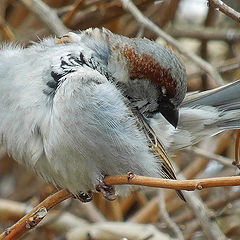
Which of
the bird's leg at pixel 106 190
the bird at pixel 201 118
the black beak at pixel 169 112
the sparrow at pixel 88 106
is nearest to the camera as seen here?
the sparrow at pixel 88 106

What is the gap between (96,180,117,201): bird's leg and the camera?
112 inches

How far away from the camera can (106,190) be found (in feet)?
9.43

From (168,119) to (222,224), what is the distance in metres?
1.47

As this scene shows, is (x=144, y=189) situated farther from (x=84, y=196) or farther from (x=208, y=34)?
(x=208, y=34)

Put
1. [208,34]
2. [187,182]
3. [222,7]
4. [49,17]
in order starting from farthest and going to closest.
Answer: [208,34] → [49,17] → [222,7] → [187,182]

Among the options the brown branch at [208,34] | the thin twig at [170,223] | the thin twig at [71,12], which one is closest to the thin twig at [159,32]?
the thin twig at [71,12]

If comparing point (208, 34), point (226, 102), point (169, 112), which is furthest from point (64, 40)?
point (208, 34)

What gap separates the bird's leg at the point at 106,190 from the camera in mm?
2844

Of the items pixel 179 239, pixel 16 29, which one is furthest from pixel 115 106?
pixel 16 29

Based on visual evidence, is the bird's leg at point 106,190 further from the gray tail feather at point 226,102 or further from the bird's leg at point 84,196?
the gray tail feather at point 226,102

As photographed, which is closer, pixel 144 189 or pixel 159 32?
pixel 159 32

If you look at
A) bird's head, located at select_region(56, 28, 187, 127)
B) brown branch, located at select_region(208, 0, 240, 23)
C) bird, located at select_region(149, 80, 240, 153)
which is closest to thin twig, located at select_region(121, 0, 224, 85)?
bird, located at select_region(149, 80, 240, 153)

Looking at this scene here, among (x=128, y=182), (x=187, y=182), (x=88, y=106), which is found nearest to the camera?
(x=187, y=182)

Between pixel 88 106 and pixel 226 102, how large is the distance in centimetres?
90
